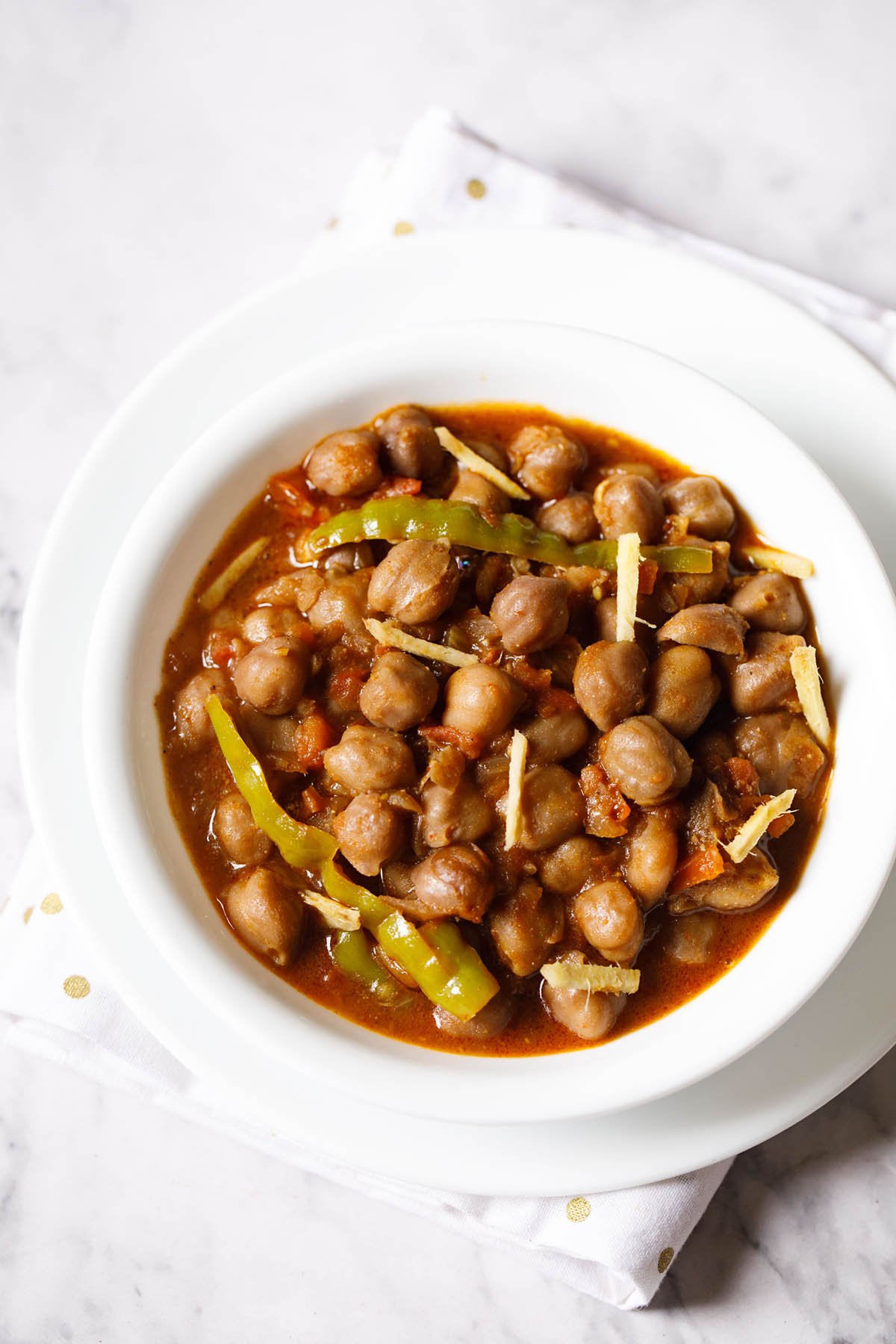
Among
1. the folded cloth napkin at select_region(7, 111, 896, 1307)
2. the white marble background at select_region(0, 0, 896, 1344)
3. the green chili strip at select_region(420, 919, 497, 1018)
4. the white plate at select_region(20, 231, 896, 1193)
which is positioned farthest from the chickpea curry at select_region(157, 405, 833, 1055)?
the white marble background at select_region(0, 0, 896, 1344)

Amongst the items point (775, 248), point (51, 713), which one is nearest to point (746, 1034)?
point (51, 713)

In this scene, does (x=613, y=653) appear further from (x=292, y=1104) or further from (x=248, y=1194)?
(x=248, y=1194)

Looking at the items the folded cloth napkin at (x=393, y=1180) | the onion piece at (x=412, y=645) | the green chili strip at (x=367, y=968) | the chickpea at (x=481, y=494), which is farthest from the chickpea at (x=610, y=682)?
the folded cloth napkin at (x=393, y=1180)

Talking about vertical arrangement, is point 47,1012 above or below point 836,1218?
below

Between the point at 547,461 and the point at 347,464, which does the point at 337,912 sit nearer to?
the point at 347,464

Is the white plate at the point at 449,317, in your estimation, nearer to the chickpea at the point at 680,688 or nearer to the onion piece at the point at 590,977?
the onion piece at the point at 590,977

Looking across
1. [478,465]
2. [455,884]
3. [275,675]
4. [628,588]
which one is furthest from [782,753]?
[275,675]

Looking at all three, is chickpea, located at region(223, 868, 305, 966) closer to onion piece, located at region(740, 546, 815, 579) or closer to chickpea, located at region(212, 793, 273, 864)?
chickpea, located at region(212, 793, 273, 864)
